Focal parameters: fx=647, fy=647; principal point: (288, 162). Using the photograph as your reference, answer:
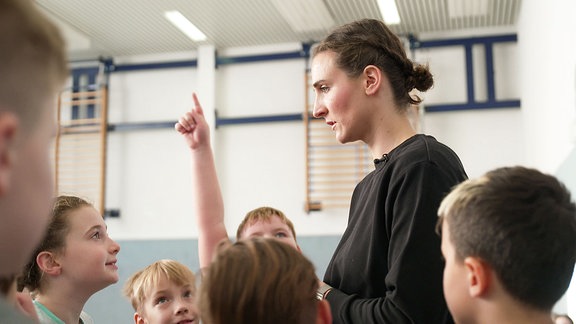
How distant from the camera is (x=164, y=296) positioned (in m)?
2.69

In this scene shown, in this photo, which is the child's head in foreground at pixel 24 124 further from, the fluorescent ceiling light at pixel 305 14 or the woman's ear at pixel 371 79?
the fluorescent ceiling light at pixel 305 14

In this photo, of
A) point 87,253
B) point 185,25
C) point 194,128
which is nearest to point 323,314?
point 194,128

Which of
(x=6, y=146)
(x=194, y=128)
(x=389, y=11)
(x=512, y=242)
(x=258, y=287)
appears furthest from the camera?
(x=389, y=11)

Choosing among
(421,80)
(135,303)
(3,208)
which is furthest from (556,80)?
(3,208)

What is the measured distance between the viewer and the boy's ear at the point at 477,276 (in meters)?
1.30

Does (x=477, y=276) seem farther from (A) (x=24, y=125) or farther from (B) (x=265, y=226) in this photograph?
(B) (x=265, y=226)

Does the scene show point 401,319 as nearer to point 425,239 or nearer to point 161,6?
point 425,239

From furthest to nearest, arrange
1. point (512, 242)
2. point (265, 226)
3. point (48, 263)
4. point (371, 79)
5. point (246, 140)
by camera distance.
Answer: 1. point (246, 140)
2. point (265, 226)
3. point (48, 263)
4. point (371, 79)
5. point (512, 242)

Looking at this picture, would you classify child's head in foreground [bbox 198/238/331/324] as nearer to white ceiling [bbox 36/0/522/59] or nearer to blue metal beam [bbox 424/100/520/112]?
white ceiling [bbox 36/0/522/59]

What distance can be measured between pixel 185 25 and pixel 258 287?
550cm

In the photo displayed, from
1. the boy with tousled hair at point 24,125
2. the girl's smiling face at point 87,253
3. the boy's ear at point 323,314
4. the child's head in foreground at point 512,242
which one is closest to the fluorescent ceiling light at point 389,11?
the girl's smiling face at point 87,253

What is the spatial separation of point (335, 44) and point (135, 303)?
59.8 inches

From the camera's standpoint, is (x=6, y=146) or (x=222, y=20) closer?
(x=6, y=146)

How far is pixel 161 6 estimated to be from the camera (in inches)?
231
